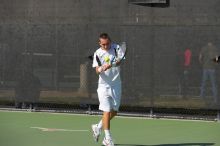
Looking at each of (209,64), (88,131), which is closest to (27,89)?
(88,131)

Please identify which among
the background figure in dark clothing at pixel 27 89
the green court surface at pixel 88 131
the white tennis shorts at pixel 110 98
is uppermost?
the white tennis shorts at pixel 110 98

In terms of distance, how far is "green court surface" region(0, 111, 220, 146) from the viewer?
32.8 ft

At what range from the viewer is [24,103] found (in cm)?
1494

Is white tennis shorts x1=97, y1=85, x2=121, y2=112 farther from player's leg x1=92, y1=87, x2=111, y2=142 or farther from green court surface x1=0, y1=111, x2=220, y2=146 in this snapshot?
green court surface x1=0, y1=111, x2=220, y2=146

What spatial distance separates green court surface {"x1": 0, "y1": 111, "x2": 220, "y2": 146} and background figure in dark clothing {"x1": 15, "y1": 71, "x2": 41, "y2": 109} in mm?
410

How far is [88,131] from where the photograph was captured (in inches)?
449

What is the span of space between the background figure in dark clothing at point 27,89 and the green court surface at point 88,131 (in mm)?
410

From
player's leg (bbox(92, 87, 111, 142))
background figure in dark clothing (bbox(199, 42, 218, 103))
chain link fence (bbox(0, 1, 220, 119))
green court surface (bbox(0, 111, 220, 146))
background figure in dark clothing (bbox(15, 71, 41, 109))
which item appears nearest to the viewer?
player's leg (bbox(92, 87, 111, 142))

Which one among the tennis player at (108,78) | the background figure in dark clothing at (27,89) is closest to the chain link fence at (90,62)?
the background figure in dark clothing at (27,89)

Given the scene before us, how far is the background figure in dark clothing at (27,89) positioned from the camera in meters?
14.6

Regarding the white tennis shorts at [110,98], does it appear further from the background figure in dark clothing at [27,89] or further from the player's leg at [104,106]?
the background figure in dark clothing at [27,89]

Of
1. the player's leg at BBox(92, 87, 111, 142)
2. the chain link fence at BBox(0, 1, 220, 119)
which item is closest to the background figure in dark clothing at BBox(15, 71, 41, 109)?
the chain link fence at BBox(0, 1, 220, 119)

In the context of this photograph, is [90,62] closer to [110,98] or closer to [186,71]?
[186,71]

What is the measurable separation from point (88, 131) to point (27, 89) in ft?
12.2
